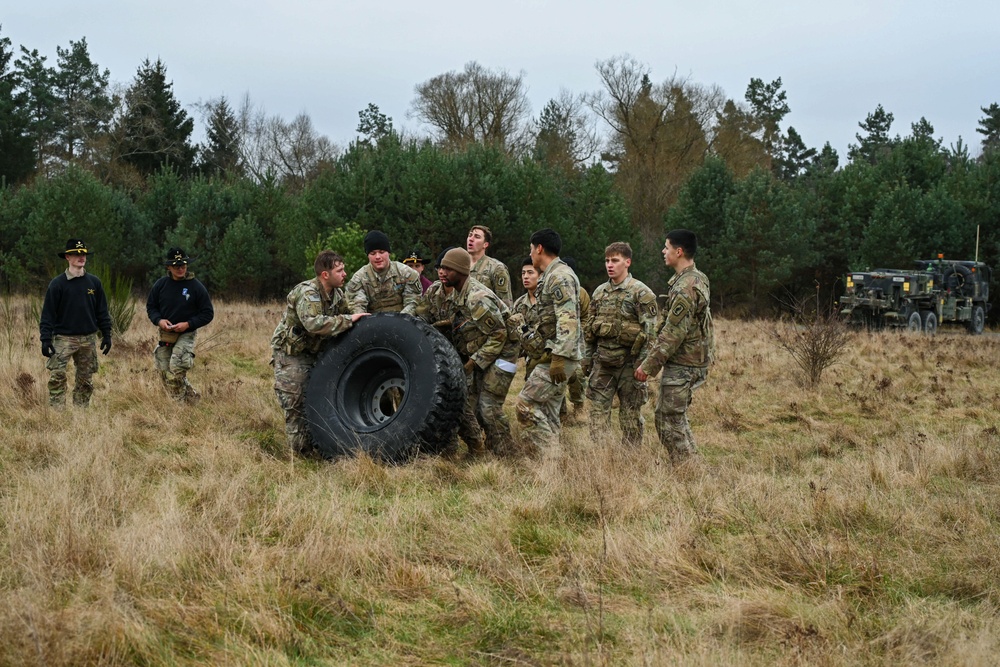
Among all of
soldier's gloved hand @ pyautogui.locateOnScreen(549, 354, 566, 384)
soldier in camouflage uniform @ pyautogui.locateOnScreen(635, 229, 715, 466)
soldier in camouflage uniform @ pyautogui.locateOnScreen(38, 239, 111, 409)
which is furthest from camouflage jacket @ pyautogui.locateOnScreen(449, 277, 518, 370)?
soldier in camouflage uniform @ pyautogui.locateOnScreen(38, 239, 111, 409)

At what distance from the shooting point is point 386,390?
6.97 meters

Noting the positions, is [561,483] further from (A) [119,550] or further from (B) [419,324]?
(A) [119,550]

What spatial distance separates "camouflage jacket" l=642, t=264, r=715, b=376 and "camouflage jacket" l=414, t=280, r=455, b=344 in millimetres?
1686

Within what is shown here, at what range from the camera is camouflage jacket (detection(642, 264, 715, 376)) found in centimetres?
614

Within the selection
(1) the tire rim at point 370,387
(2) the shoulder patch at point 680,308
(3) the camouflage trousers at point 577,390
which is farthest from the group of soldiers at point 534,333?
(3) the camouflage trousers at point 577,390

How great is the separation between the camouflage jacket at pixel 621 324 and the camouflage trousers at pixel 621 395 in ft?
0.27

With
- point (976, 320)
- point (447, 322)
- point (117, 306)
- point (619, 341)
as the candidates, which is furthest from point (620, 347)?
point (976, 320)

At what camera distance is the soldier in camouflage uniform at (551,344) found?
6398mm

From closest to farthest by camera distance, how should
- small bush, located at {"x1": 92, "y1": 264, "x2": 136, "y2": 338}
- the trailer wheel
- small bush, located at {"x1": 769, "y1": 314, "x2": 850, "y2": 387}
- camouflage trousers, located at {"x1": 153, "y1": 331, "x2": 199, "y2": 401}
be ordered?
camouflage trousers, located at {"x1": 153, "y1": 331, "x2": 199, "y2": 401} < small bush, located at {"x1": 769, "y1": 314, "x2": 850, "y2": 387} < small bush, located at {"x1": 92, "y1": 264, "x2": 136, "y2": 338} < the trailer wheel

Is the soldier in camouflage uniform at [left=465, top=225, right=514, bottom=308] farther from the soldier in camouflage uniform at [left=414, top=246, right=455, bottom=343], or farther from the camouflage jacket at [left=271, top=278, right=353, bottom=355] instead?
the camouflage jacket at [left=271, top=278, right=353, bottom=355]

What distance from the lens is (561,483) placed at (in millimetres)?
5227

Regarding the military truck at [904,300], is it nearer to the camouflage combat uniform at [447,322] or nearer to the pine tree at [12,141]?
the camouflage combat uniform at [447,322]

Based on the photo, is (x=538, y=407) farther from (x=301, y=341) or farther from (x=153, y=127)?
(x=153, y=127)

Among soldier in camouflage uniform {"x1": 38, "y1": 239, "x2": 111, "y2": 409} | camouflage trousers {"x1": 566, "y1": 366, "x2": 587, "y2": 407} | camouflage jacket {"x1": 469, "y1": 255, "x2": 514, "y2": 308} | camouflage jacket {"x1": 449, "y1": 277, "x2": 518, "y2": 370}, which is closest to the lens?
camouflage jacket {"x1": 449, "y1": 277, "x2": 518, "y2": 370}
